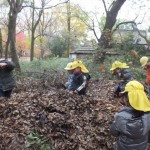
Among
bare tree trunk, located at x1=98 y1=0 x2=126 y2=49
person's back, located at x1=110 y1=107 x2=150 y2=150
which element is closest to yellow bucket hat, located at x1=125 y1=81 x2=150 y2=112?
person's back, located at x1=110 y1=107 x2=150 y2=150

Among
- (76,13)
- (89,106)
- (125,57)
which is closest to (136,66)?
(125,57)

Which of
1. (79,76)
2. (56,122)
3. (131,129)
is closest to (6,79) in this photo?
(79,76)

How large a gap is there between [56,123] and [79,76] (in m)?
1.94

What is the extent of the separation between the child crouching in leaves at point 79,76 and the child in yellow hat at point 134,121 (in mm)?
3219

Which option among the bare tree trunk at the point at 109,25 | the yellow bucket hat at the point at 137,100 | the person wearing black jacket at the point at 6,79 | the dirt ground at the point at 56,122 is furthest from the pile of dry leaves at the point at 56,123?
the bare tree trunk at the point at 109,25

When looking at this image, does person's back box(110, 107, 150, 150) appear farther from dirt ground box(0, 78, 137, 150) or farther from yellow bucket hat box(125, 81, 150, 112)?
dirt ground box(0, 78, 137, 150)

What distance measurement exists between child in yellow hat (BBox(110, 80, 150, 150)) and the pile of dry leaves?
1286 millimetres

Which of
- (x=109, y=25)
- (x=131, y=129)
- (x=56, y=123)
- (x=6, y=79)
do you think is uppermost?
(x=109, y=25)

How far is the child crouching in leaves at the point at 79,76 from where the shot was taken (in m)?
7.01

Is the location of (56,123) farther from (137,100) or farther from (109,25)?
(109,25)

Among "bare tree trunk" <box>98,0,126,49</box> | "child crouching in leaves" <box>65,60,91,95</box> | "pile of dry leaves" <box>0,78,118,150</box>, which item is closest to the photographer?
"pile of dry leaves" <box>0,78,118,150</box>

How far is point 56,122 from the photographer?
5.46 meters

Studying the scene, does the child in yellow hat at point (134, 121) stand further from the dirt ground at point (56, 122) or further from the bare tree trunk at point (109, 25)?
the bare tree trunk at point (109, 25)

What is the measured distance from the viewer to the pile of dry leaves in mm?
4938
